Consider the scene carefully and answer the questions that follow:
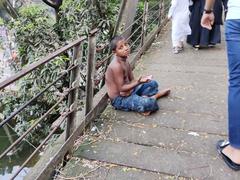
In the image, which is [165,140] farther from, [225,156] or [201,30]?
[201,30]

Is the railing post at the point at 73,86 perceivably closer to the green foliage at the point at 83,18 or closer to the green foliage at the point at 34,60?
the green foliage at the point at 34,60

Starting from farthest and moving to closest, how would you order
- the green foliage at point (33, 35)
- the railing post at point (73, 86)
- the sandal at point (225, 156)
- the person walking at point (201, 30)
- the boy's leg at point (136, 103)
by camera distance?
the person walking at point (201, 30) < the green foliage at point (33, 35) < the boy's leg at point (136, 103) < the railing post at point (73, 86) < the sandal at point (225, 156)

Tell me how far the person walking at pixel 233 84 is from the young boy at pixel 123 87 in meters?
1.01

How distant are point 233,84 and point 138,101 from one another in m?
1.21

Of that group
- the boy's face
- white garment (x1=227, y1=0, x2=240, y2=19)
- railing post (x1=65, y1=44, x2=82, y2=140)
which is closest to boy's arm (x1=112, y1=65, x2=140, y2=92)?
the boy's face

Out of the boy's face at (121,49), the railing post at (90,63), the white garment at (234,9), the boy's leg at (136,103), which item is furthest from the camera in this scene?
the boy's face at (121,49)

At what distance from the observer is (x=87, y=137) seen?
10.6 feet

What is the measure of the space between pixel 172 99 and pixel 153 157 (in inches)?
50.8

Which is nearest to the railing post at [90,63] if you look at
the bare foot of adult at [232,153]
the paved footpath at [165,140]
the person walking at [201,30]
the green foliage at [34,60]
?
the paved footpath at [165,140]

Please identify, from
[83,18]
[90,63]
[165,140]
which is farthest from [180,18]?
[165,140]

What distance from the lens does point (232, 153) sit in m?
2.71

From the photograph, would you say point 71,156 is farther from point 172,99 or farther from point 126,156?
point 172,99

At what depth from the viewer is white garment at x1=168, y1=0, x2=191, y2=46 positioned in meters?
5.86

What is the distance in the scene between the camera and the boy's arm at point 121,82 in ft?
12.0
